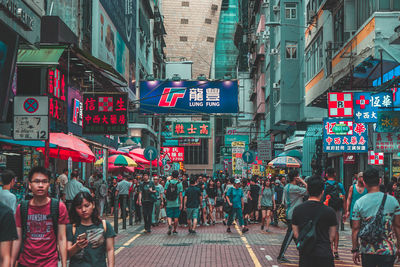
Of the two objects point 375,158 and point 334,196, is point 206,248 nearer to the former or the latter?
point 334,196

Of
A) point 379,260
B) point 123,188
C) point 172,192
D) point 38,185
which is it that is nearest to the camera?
point 38,185

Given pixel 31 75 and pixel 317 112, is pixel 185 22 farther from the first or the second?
pixel 31 75

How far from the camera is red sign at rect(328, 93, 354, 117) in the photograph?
21125mm

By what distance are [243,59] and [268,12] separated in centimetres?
4064

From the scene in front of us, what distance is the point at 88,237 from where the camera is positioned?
6.30m

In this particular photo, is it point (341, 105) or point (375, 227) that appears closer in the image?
point (375, 227)

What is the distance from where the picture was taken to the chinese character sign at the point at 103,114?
2249 cm

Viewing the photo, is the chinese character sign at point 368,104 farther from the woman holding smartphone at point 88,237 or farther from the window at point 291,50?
the window at point 291,50

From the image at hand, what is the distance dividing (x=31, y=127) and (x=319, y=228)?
8.18 m

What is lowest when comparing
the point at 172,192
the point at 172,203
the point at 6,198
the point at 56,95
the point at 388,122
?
the point at 172,203

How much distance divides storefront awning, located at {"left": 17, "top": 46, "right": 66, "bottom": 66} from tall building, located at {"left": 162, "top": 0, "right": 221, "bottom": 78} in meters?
109

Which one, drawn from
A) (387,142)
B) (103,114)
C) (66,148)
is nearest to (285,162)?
(103,114)

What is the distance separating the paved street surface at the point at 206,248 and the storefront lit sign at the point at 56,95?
174 inches

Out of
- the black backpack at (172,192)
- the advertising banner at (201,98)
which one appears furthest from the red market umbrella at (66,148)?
the advertising banner at (201,98)
